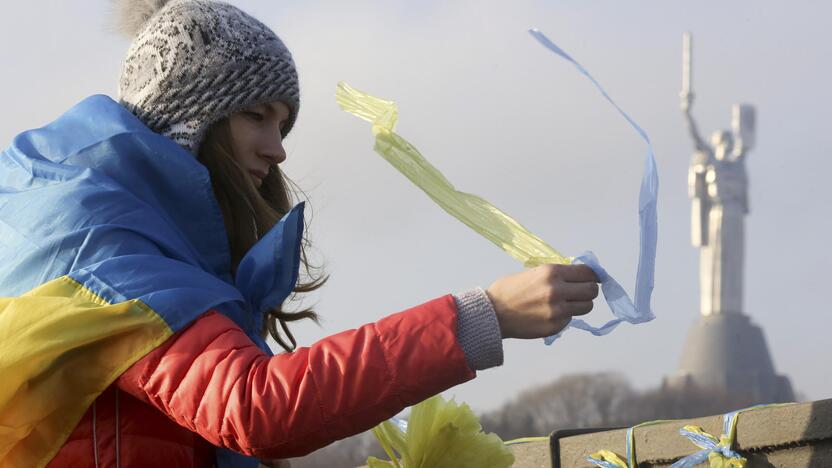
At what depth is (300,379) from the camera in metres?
2.20

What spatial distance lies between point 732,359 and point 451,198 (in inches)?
3181

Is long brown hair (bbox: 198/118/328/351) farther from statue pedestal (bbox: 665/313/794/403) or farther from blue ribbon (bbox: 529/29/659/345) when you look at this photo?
statue pedestal (bbox: 665/313/794/403)

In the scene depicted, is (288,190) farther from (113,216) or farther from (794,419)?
(794,419)

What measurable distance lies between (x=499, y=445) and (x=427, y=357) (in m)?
0.95

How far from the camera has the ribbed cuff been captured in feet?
7.22

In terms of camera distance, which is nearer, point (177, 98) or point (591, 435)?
point (177, 98)

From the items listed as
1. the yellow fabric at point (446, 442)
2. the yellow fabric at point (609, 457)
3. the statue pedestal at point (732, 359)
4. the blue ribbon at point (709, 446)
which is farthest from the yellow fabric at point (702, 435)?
the statue pedestal at point (732, 359)

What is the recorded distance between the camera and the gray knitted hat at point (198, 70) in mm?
2811

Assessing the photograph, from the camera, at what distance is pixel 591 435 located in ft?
11.4

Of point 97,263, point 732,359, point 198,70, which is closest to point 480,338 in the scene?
point 97,263

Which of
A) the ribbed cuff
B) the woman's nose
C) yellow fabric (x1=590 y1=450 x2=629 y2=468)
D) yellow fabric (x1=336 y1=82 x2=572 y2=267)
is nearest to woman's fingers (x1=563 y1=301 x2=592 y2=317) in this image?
the ribbed cuff

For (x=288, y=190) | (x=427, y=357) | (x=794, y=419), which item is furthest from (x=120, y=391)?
(x=794, y=419)

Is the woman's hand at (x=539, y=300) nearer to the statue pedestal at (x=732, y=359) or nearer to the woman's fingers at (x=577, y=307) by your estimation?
the woman's fingers at (x=577, y=307)

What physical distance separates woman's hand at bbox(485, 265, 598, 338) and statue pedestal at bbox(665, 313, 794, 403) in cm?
7360
